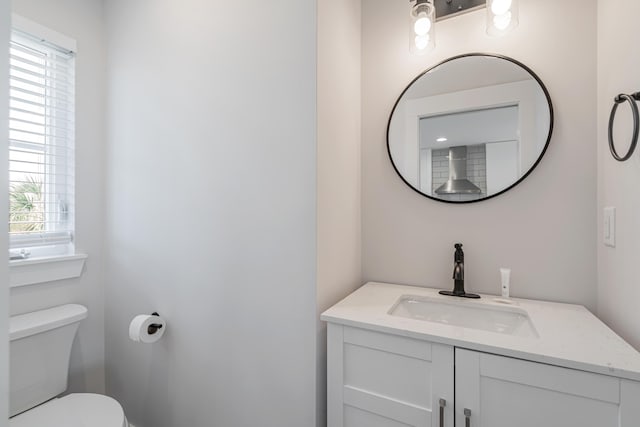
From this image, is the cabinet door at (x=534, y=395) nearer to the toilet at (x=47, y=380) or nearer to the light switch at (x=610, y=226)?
the light switch at (x=610, y=226)

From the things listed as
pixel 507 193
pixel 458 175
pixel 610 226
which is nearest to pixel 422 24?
pixel 458 175

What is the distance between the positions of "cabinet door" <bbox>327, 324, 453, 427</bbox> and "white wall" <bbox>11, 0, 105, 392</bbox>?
1463mm

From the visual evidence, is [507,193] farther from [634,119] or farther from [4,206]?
[4,206]

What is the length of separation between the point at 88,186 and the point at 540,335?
2.18 metres

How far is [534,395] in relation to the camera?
0.77 metres

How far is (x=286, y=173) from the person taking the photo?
1.15m

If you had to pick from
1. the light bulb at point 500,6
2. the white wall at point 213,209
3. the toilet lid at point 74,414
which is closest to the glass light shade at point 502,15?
the light bulb at point 500,6

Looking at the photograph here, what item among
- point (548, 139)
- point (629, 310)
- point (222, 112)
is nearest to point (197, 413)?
point (222, 112)

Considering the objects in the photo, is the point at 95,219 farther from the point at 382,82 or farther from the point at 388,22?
the point at 388,22

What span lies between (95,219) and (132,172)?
1.25 ft

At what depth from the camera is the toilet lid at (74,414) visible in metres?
1.13

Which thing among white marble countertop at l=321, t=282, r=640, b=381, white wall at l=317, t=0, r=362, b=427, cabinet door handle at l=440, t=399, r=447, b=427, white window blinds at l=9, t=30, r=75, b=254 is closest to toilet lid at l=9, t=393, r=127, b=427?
white window blinds at l=9, t=30, r=75, b=254

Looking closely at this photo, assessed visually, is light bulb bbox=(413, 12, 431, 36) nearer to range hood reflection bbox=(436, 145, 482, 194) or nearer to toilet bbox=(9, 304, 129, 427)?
range hood reflection bbox=(436, 145, 482, 194)

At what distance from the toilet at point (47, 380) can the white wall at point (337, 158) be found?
3.06 ft
